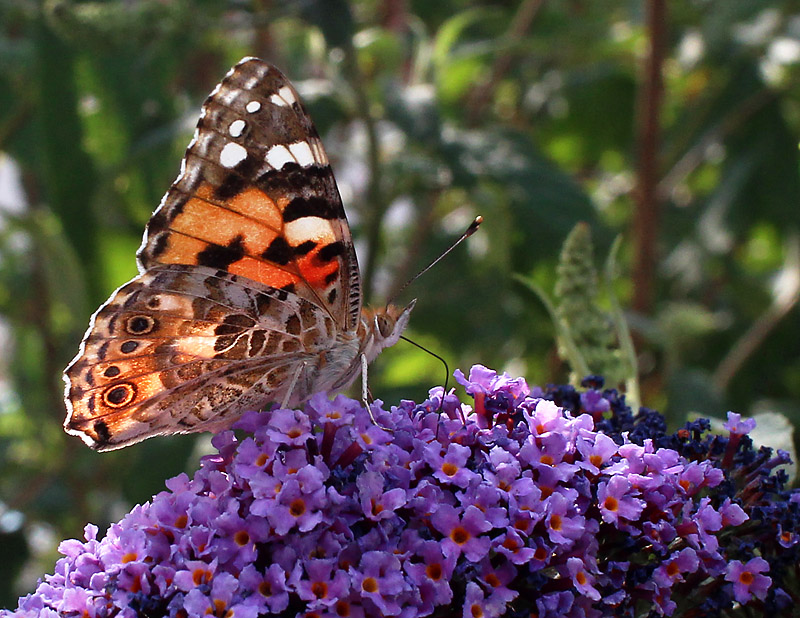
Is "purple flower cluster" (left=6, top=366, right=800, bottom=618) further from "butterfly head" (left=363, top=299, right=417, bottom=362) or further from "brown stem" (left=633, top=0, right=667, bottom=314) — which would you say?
"brown stem" (left=633, top=0, right=667, bottom=314)

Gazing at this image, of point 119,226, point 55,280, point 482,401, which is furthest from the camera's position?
point 119,226

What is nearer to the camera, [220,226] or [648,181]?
[220,226]

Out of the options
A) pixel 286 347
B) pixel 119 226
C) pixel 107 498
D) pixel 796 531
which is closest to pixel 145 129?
pixel 119 226

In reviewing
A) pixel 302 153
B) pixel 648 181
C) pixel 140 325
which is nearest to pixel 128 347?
pixel 140 325

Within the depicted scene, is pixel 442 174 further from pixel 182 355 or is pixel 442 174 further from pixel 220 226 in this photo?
pixel 182 355

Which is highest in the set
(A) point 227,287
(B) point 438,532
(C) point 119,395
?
(A) point 227,287

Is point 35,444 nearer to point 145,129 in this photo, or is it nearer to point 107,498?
point 107,498

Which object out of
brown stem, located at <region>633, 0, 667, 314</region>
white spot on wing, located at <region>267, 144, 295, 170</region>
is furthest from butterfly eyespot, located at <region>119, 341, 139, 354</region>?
brown stem, located at <region>633, 0, 667, 314</region>
